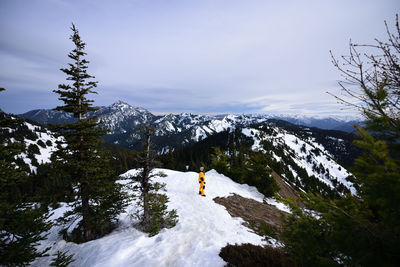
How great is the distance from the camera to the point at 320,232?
3.39 meters

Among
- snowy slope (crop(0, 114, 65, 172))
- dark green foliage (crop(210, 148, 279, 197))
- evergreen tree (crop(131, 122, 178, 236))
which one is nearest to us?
evergreen tree (crop(131, 122, 178, 236))

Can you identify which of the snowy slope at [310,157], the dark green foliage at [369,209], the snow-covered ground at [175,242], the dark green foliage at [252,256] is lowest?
the snowy slope at [310,157]

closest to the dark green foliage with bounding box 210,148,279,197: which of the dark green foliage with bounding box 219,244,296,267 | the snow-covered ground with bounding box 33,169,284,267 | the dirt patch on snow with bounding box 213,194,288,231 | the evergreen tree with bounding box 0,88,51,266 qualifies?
the dirt patch on snow with bounding box 213,194,288,231

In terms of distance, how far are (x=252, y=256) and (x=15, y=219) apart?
847cm

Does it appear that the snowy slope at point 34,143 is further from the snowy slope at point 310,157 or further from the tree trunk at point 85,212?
the snowy slope at point 310,157

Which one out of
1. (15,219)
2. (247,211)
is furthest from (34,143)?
(247,211)

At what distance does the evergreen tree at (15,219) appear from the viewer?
18.7 ft

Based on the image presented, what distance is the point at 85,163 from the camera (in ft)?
28.1

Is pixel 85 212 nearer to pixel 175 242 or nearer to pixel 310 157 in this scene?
pixel 175 242

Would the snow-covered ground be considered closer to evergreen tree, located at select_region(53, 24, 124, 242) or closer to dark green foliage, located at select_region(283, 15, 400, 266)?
evergreen tree, located at select_region(53, 24, 124, 242)

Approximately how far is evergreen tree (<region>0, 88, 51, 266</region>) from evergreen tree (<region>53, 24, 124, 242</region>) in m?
1.91

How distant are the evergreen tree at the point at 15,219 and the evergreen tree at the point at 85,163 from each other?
1914 millimetres

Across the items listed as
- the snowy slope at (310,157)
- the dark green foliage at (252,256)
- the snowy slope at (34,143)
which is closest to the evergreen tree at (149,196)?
the dark green foliage at (252,256)

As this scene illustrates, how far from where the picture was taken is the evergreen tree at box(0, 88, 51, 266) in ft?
18.7
